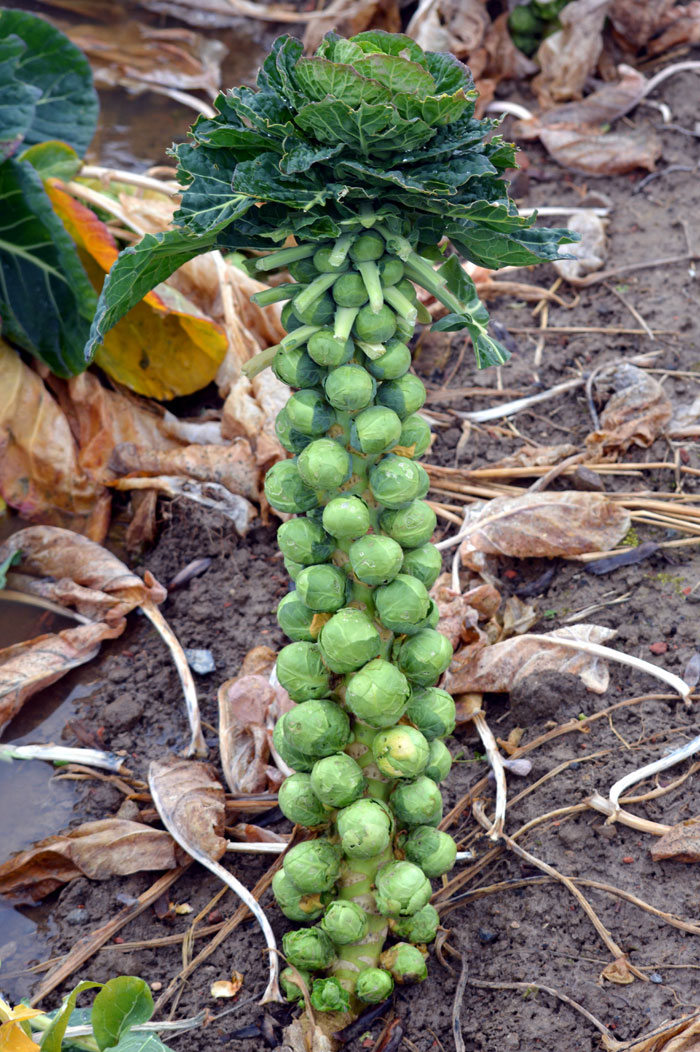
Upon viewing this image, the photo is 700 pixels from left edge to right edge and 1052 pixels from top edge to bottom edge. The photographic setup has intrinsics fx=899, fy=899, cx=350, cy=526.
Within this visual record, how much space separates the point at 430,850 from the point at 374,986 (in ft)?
0.88

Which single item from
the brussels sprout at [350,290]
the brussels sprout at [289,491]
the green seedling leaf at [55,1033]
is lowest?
the green seedling leaf at [55,1033]

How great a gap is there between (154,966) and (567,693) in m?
1.13

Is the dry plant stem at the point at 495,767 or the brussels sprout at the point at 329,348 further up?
the brussels sprout at the point at 329,348

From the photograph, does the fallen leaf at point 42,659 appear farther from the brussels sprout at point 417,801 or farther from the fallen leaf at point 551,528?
the brussels sprout at point 417,801

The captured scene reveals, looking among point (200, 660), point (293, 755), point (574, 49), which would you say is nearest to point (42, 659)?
point (200, 660)

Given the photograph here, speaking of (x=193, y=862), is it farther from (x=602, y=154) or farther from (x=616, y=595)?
(x=602, y=154)

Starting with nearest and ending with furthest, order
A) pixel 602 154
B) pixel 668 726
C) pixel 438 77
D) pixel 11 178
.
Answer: pixel 438 77 < pixel 668 726 < pixel 11 178 < pixel 602 154

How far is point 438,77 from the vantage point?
4.94 ft

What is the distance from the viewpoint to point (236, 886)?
77.9 inches

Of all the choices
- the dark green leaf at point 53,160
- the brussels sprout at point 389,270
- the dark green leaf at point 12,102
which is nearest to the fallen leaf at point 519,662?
the brussels sprout at point 389,270

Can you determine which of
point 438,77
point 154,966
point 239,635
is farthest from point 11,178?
point 154,966

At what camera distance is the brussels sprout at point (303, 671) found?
5.35 feet

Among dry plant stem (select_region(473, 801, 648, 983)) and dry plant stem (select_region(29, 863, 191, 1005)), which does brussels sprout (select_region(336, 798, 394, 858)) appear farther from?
dry plant stem (select_region(29, 863, 191, 1005))

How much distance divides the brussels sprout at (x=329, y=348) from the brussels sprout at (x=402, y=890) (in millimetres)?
909
